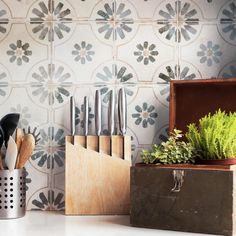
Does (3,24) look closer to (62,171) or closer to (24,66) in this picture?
(24,66)

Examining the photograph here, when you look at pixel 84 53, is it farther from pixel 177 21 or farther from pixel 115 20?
pixel 177 21

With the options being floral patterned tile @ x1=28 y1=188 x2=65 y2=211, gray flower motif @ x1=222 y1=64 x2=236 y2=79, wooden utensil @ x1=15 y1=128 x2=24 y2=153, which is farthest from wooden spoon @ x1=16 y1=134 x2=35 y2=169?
gray flower motif @ x1=222 y1=64 x2=236 y2=79

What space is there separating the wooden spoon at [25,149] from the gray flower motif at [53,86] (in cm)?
14

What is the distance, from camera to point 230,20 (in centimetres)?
133

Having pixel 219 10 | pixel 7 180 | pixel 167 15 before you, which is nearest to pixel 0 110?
pixel 7 180

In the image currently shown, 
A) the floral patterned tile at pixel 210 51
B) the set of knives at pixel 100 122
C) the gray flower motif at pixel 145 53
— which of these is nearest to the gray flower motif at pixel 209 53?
the floral patterned tile at pixel 210 51

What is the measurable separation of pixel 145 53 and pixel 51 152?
1.24 feet

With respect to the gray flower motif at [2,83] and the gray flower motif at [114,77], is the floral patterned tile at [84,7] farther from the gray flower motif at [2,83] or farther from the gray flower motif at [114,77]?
the gray flower motif at [2,83]

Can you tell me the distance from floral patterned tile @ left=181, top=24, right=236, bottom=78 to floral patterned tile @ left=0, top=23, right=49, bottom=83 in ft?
1.33

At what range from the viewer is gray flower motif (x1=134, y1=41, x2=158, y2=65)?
134cm

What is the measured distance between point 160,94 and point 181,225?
421 millimetres

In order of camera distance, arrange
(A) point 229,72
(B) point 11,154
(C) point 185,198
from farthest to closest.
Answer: (A) point 229,72 < (B) point 11,154 < (C) point 185,198

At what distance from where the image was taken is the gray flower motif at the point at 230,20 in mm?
1331

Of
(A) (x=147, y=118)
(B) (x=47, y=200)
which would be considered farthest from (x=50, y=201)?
(A) (x=147, y=118)
